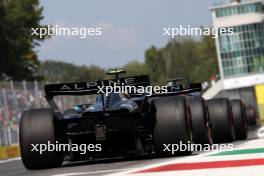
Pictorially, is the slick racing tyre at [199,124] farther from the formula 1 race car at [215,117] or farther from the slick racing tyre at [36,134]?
the slick racing tyre at [36,134]

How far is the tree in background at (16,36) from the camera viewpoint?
6359cm

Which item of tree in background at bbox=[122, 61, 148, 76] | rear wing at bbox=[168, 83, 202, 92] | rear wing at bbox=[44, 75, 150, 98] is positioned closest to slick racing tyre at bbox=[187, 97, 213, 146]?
rear wing at bbox=[168, 83, 202, 92]

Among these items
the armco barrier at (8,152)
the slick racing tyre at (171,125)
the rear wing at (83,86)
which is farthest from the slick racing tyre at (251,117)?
the slick racing tyre at (171,125)

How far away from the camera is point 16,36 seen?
6425cm

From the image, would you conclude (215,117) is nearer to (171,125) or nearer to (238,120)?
(238,120)

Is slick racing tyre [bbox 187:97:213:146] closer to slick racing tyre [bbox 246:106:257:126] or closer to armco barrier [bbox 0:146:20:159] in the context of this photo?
armco barrier [bbox 0:146:20:159]

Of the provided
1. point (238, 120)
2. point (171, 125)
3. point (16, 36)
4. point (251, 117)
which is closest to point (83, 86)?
point (171, 125)

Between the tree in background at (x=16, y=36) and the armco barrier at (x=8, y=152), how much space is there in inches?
1294

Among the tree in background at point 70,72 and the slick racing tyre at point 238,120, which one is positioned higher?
the tree in background at point 70,72

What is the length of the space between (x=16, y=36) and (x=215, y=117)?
47905mm

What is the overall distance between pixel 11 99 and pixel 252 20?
82165mm

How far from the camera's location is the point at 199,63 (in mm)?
149000

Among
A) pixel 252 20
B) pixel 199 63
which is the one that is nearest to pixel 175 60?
pixel 199 63

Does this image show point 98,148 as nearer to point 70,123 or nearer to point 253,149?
point 70,123
